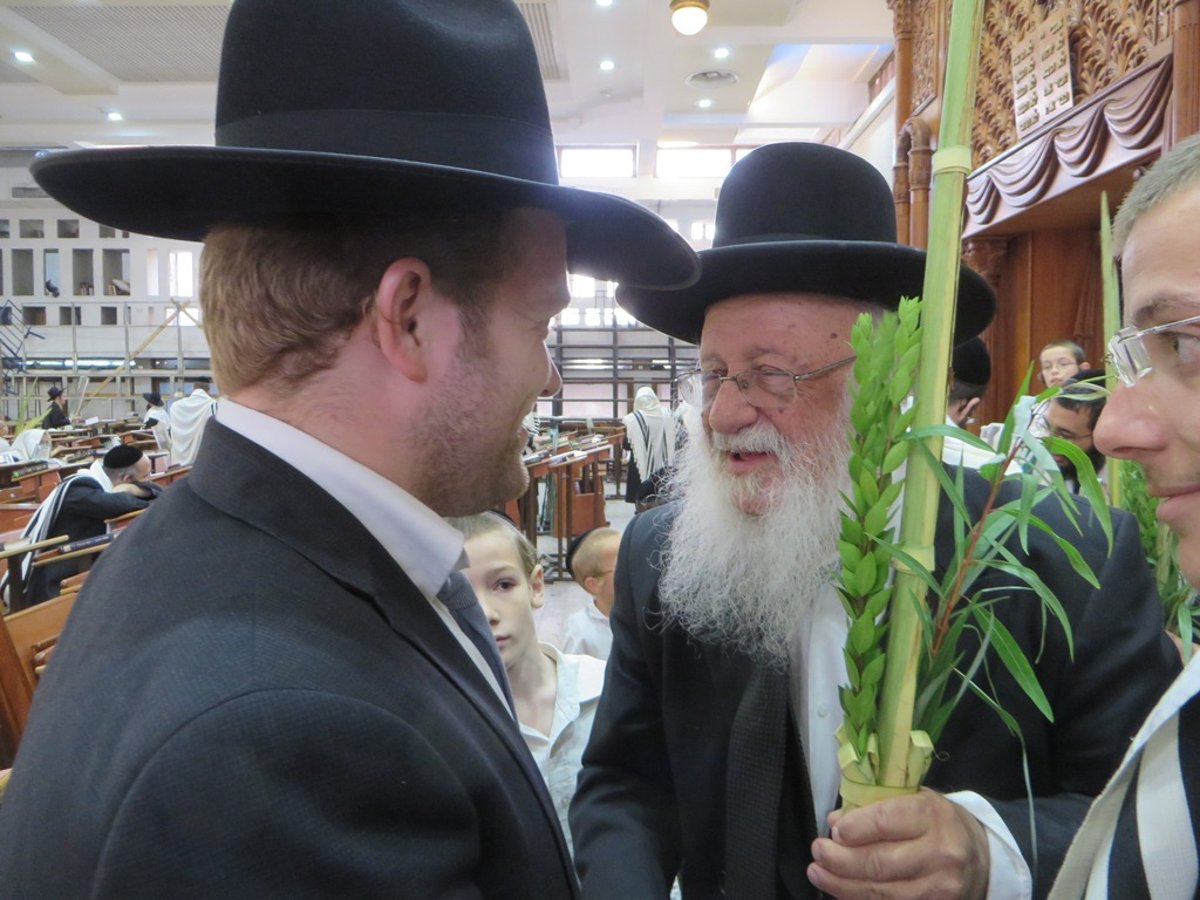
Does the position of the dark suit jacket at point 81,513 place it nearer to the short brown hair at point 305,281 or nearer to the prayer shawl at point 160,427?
the short brown hair at point 305,281

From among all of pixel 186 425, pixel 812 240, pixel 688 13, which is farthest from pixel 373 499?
pixel 186 425

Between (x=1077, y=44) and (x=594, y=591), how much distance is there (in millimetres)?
3703

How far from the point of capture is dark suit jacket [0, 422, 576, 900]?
61cm

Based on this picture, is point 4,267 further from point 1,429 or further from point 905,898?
point 905,898

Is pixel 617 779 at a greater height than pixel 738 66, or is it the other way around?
pixel 738 66

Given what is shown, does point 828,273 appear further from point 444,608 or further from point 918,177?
point 918,177

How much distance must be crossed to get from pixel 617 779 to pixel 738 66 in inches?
497

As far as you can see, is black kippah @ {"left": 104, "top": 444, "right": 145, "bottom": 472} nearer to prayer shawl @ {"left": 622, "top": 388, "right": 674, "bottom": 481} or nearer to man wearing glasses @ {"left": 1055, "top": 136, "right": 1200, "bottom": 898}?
prayer shawl @ {"left": 622, "top": 388, "right": 674, "bottom": 481}

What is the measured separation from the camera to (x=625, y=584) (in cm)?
160

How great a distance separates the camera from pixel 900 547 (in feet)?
2.42

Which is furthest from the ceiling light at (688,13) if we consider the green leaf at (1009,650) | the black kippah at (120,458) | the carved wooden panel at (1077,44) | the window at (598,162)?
the window at (598,162)

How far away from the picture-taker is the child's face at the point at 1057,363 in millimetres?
3958

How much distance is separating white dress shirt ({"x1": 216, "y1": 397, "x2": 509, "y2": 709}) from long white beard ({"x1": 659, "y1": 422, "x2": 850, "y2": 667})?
1.72 ft

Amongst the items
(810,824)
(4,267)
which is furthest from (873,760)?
(4,267)
